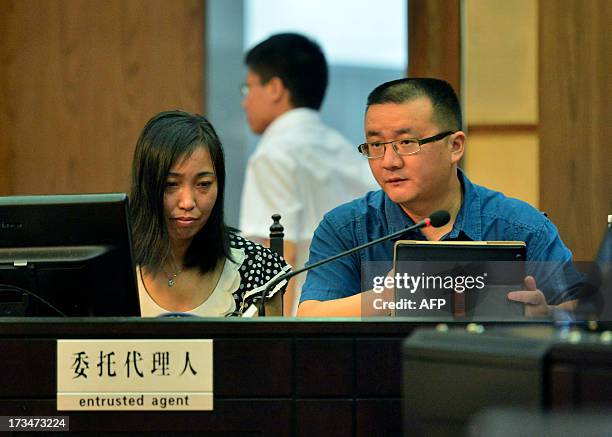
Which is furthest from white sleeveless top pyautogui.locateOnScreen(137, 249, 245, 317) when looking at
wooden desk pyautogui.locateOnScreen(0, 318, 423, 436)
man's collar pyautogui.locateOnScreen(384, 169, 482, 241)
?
wooden desk pyautogui.locateOnScreen(0, 318, 423, 436)

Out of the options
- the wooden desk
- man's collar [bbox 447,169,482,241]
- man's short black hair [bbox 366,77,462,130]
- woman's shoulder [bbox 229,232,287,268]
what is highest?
man's short black hair [bbox 366,77,462,130]

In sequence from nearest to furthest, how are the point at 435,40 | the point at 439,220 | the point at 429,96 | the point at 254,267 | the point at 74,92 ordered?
1. the point at 439,220
2. the point at 429,96
3. the point at 254,267
4. the point at 435,40
5. the point at 74,92

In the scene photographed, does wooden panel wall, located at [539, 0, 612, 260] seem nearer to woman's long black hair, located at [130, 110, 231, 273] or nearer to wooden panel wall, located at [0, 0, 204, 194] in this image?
wooden panel wall, located at [0, 0, 204, 194]

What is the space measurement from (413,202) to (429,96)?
0.27 metres

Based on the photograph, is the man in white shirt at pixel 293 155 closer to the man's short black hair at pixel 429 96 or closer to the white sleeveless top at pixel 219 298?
the white sleeveless top at pixel 219 298

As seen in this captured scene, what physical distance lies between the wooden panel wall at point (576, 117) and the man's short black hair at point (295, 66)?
86cm

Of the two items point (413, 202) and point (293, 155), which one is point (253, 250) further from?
point (293, 155)

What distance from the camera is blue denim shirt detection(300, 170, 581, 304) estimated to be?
2.62 meters

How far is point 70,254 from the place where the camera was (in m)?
2.01

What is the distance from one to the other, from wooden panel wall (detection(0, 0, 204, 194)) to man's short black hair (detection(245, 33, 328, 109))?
2.09 feet

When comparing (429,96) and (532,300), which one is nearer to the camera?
(532,300)

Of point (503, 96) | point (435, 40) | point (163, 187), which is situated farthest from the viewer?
point (435, 40)

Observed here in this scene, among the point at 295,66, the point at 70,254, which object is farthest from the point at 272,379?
the point at 295,66

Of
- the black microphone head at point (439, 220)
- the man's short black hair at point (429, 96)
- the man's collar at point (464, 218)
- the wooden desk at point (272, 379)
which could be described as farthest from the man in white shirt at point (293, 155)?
the wooden desk at point (272, 379)
